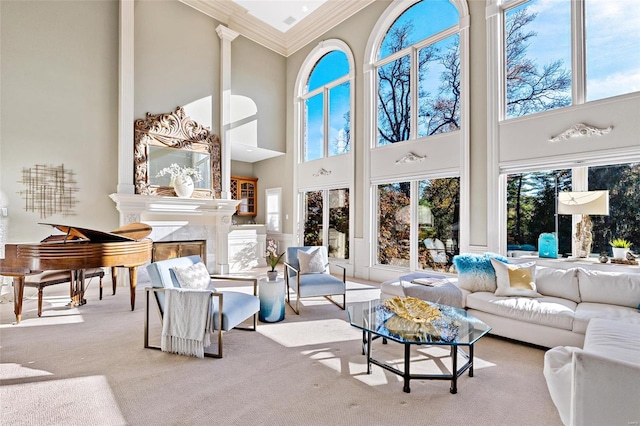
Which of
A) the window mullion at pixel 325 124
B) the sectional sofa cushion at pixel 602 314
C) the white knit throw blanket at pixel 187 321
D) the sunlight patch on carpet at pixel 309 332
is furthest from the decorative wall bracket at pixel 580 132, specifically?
the white knit throw blanket at pixel 187 321

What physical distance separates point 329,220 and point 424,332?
4892 millimetres

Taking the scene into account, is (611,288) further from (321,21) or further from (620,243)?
(321,21)

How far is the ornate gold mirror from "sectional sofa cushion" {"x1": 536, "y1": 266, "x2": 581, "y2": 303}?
19.1 feet

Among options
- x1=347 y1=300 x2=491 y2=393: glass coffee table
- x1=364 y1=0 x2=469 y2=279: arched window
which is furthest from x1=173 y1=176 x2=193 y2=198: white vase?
x1=347 y1=300 x2=491 y2=393: glass coffee table

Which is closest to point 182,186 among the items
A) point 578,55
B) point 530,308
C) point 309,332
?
point 309,332

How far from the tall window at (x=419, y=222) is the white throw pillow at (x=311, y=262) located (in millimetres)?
1936

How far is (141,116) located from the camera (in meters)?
5.60

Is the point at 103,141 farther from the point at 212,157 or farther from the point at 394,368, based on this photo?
the point at 394,368

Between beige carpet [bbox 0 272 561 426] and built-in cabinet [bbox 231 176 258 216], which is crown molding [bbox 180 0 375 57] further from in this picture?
beige carpet [bbox 0 272 561 426]

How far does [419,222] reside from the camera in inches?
213

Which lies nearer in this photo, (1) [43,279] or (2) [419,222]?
(1) [43,279]

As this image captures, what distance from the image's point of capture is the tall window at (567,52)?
359cm

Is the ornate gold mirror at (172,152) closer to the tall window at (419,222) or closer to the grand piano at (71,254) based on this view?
the grand piano at (71,254)

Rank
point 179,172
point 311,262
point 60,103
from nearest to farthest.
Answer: point 311,262
point 60,103
point 179,172
